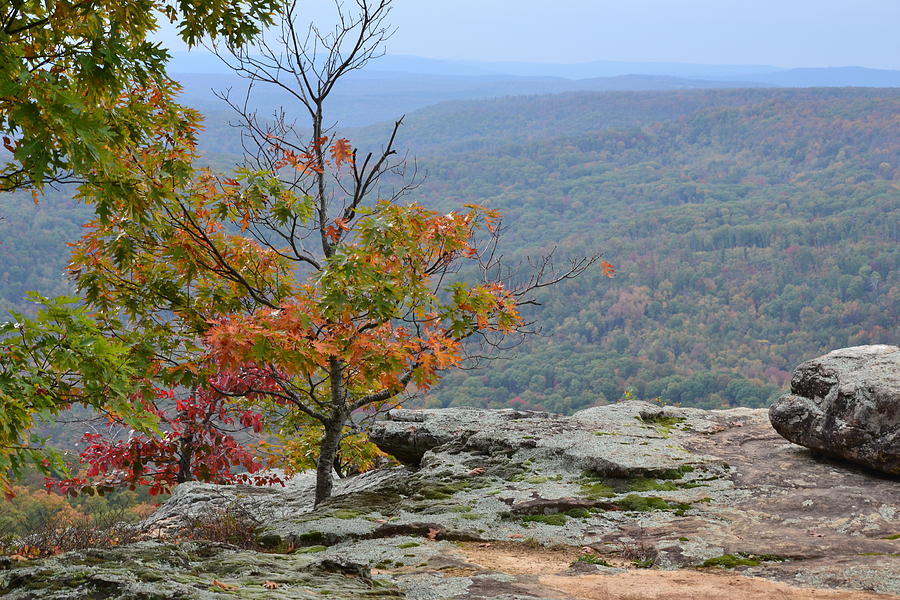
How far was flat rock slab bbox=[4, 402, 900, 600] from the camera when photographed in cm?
525

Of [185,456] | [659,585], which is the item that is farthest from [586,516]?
[185,456]

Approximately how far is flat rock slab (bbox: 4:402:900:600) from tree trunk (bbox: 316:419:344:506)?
0.63 metres

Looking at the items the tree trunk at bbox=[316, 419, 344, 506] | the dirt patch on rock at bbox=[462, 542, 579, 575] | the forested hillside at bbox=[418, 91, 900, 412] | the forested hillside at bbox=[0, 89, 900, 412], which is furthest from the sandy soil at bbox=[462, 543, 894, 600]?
the forested hillside at bbox=[0, 89, 900, 412]

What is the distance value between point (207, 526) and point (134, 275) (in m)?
3.18

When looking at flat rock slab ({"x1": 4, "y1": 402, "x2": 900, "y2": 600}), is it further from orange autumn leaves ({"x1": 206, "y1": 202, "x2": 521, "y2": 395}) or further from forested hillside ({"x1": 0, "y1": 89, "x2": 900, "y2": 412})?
forested hillside ({"x1": 0, "y1": 89, "x2": 900, "y2": 412})

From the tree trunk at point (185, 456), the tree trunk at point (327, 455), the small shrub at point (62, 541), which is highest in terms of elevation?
the tree trunk at point (327, 455)

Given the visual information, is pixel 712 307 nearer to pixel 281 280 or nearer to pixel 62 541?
pixel 281 280

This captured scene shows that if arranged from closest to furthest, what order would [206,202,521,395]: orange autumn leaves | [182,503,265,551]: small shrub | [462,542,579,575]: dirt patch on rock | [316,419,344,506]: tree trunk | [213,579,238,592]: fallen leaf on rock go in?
[213,579,238,592]: fallen leaf on rock
[462,542,579,575]: dirt patch on rock
[206,202,521,395]: orange autumn leaves
[182,503,265,551]: small shrub
[316,419,344,506]: tree trunk

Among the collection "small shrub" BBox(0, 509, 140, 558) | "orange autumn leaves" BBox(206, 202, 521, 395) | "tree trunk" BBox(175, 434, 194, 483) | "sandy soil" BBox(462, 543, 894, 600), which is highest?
"orange autumn leaves" BBox(206, 202, 521, 395)

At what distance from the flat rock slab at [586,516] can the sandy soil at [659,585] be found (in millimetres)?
22

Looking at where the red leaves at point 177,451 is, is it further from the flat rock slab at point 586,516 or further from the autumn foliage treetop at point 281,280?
the autumn foliage treetop at point 281,280

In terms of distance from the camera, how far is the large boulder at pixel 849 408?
7598 millimetres

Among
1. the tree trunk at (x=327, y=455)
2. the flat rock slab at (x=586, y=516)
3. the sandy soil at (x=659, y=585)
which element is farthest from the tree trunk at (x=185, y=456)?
the sandy soil at (x=659, y=585)

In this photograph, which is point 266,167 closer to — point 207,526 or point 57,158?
point 207,526
